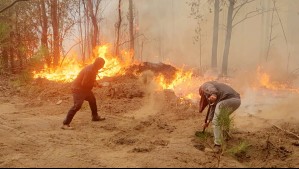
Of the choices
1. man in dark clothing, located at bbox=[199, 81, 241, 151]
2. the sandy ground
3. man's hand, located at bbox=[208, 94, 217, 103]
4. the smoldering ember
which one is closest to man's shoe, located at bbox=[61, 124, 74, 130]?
the smoldering ember

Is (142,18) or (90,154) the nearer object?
(90,154)

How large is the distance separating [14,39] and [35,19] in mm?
4375

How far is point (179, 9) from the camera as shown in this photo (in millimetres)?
53094

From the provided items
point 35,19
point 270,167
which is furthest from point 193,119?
point 35,19

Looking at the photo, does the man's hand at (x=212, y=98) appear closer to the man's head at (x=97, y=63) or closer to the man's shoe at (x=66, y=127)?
the man's head at (x=97, y=63)

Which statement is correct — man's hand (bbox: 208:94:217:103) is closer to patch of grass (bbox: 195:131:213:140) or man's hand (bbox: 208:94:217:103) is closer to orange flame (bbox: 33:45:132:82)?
patch of grass (bbox: 195:131:213:140)

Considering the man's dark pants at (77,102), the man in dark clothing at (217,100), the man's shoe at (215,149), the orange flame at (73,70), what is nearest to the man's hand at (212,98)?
the man in dark clothing at (217,100)

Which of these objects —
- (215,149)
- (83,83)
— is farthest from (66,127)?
(215,149)

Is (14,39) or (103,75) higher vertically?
(14,39)

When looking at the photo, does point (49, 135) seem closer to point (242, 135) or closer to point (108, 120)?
point (108, 120)

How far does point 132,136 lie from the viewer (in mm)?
7793

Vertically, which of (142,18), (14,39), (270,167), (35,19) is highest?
(142,18)

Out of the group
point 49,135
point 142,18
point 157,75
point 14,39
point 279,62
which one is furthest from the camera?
point 142,18

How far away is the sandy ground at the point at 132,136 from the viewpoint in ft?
19.7
